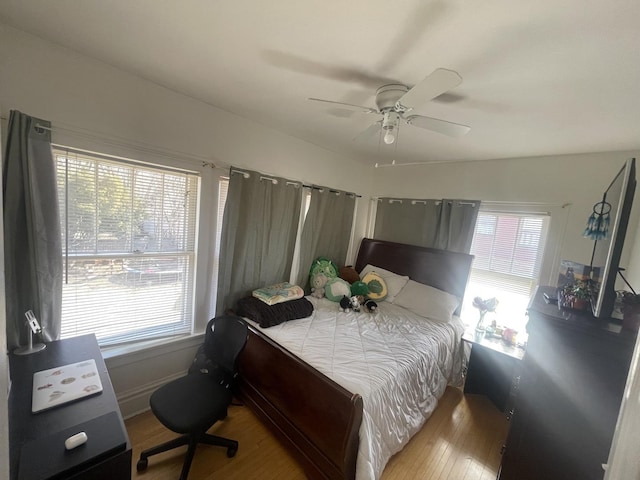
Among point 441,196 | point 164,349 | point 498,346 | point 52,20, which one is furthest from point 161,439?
point 441,196

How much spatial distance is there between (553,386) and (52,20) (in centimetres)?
286

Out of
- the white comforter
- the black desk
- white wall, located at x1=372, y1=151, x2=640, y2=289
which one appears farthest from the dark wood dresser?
the black desk

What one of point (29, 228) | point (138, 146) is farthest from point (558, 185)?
point (29, 228)

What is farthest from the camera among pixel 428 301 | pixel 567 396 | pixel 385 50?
pixel 428 301

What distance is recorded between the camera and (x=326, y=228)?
3.12 m

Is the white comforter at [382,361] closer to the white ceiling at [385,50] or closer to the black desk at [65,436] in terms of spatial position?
the black desk at [65,436]

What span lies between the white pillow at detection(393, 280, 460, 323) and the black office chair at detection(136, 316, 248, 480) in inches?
73.5

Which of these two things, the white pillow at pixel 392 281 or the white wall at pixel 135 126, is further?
the white pillow at pixel 392 281

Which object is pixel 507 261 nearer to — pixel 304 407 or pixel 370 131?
pixel 370 131

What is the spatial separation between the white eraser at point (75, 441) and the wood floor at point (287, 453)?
861 millimetres

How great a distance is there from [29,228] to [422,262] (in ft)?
10.8

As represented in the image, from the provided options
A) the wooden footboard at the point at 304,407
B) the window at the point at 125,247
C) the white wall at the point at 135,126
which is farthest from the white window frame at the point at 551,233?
the window at the point at 125,247

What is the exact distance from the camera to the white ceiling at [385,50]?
99 centimetres

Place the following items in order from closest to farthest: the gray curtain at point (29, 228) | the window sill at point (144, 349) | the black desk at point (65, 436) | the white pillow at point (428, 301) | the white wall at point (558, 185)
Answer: the black desk at point (65, 436), the gray curtain at point (29, 228), the window sill at point (144, 349), the white wall at point (558, 185), the white pillow at point (428, 301)
